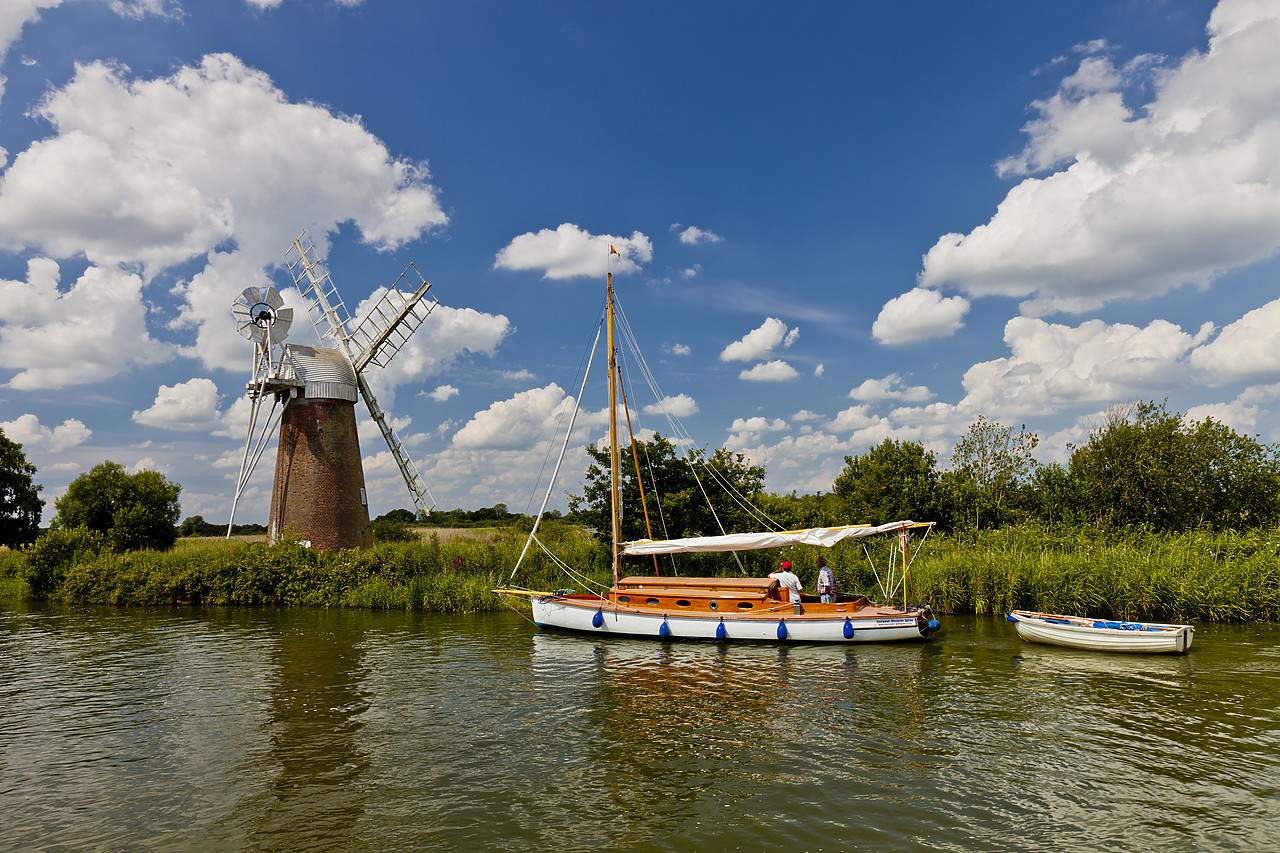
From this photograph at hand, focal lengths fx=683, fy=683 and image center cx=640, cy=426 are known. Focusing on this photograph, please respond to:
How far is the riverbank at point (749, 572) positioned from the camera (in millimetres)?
25219

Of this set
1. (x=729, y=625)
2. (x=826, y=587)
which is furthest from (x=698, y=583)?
(x=826, y=587)

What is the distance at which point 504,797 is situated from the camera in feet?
34.9

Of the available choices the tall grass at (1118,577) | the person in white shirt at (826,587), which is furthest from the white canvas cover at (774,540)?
the tall grass at (1118,577)

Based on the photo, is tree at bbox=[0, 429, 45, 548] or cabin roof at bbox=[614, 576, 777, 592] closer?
cabin roof at bbox=[614, 576, 777, 592]

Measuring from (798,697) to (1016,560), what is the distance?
16.6 metres

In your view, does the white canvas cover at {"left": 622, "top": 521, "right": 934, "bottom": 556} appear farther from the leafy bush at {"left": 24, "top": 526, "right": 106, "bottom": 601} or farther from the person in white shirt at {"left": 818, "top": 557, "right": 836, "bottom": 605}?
the leafy bush at {"left": 24, "top": 526, "right": 106, "bottom": 601}

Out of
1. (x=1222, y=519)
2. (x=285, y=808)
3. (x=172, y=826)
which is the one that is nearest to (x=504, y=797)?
(x=285, y=808)

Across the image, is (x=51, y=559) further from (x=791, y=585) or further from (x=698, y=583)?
(x=791, y=585)

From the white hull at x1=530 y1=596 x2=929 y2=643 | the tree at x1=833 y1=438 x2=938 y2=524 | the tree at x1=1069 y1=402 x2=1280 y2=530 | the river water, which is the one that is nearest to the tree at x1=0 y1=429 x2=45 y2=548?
the river water

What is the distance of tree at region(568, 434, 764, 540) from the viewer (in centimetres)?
3391

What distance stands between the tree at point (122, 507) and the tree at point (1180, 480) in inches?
2394

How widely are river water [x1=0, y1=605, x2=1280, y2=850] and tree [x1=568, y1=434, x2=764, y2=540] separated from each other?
12.1 meters

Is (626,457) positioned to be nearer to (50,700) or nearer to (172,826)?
(50,700)

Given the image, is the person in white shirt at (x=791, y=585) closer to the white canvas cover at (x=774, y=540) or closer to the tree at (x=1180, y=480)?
the white canvas cover at (x=774, y=540)
